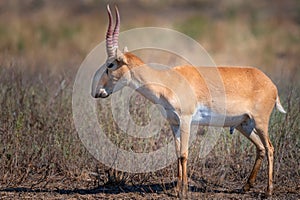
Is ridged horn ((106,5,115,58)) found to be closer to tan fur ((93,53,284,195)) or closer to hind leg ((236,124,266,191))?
tan fur ((93,53,284,195))

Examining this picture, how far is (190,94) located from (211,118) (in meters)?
0.41

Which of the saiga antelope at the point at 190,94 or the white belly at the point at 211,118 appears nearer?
the saiga antelope at the point at 190,94

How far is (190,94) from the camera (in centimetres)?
850

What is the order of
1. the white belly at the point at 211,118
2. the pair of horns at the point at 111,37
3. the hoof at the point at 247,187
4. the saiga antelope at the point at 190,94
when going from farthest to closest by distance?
1. the hoof at the point at 247,187
2. the white belly at the point at 211,118
3. the saiga antelope at the point at 190,94
4. the pair of horns at the point at 111,37

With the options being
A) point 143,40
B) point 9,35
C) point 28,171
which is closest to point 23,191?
point 28,171

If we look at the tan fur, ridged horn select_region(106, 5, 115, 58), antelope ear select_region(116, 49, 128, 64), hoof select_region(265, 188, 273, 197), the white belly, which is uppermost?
ridged horn select_region(106, 5, 115, 58)

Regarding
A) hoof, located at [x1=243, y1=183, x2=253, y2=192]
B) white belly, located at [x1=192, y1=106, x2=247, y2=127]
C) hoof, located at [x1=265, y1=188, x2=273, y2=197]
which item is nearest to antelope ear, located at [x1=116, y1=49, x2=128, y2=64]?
white belly, located at [x1=192, y1=106, x2=247, y2=127]

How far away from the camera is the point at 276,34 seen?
79.4 feet

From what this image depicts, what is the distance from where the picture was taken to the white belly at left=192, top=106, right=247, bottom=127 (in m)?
8.54

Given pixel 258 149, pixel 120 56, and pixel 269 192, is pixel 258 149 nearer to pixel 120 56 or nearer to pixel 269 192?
pixel 269 192

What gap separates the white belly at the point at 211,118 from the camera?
28.0 feet

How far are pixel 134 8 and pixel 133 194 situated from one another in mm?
22113

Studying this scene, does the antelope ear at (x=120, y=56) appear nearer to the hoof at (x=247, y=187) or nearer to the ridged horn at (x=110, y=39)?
the ridged horn at (x=110, y=39)

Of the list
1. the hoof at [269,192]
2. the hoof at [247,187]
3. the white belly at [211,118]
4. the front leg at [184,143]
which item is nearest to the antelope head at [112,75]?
the front leg at [184,143]
